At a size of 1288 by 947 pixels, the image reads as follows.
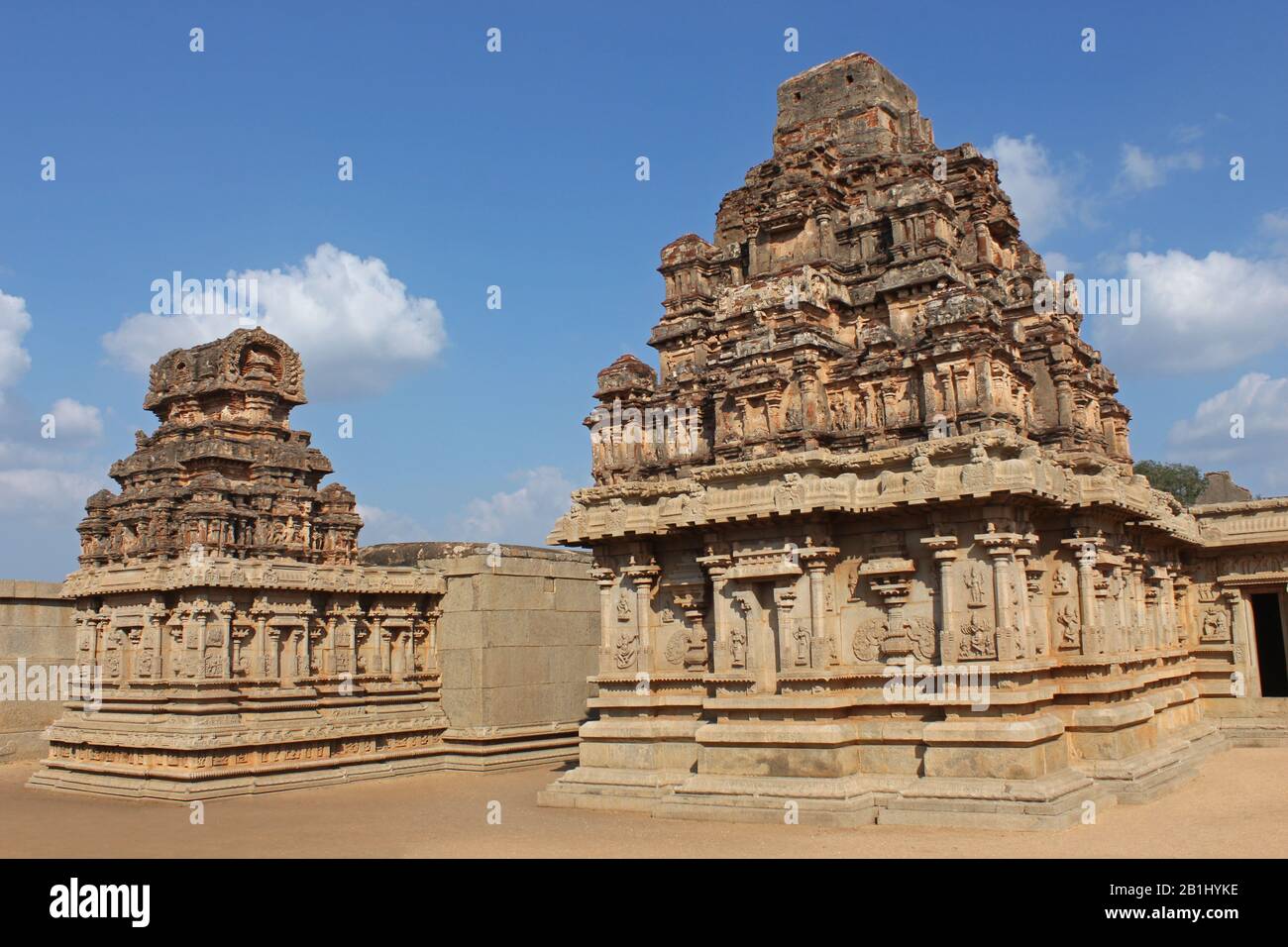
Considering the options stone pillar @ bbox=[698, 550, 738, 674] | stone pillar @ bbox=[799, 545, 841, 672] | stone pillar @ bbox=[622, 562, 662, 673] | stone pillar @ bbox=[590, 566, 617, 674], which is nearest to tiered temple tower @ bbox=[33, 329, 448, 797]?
stone pillar @ bbox=[590, 566, 617, 674]

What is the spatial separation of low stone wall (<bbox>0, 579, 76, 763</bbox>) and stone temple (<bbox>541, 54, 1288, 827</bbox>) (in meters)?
16.3

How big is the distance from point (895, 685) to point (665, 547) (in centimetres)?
499

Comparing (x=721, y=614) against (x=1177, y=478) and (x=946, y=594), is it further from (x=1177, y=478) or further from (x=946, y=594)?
(x=1177, y=478)

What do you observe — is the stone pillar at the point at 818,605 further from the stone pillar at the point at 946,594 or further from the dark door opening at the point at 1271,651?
the dark door opening at the point at 1271,651

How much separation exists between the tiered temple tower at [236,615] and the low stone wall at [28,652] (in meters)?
3.84

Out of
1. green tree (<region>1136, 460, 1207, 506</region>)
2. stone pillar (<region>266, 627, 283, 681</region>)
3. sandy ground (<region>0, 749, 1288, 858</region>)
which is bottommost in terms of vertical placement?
sandy ground (<region>0, 749, 1288, 858</region>)

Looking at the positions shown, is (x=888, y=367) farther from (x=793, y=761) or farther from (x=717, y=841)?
(x=717, y=841)

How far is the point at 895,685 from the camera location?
1689 centimetres

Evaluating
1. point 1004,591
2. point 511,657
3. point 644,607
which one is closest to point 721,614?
point 644,607

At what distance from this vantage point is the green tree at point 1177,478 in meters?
55.6

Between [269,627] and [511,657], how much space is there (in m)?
5.64

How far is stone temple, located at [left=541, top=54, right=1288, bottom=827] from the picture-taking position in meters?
16.4

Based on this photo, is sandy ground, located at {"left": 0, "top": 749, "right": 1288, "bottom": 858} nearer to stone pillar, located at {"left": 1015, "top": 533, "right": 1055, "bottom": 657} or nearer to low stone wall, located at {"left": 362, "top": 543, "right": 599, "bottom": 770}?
stone pillar, located at {"left": 1015, "top": 533, "right": 1055, "bottom": 657}

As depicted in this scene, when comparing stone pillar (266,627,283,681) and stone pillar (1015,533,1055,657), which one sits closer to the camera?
stone pillar (1015,533,1055,657)
